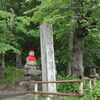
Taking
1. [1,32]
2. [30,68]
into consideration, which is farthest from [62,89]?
[1,32]

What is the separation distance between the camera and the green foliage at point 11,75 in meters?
12.5

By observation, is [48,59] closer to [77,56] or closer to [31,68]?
[77,56]

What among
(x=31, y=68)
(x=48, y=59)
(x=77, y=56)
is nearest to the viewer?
(x=48, y=59)

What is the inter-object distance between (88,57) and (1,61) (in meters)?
7.49

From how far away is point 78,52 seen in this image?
25.3 feet

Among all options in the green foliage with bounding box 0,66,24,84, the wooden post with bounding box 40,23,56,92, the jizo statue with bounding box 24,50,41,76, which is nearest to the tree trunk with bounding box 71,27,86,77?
the wooden post with bounding box 40,23,56,92

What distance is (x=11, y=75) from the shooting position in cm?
1366

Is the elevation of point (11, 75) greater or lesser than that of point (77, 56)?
lesser

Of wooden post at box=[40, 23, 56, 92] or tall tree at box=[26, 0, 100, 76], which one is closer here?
tall tree at box=[26, 0, 100, 76]

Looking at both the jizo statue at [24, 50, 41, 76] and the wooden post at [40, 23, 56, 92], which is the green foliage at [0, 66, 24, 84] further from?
the wooden post at [40, 23, 56, 92]

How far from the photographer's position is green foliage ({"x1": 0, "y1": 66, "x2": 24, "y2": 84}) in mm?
12492

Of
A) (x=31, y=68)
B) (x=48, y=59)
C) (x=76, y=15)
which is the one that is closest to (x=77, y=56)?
(x=48, y=59)

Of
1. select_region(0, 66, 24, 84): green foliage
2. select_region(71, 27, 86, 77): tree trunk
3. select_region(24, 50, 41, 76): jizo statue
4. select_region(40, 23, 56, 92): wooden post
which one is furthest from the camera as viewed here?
select_region(0, 66, 24, 84): green foliage

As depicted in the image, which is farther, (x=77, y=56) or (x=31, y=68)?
(x=31, y=68)
